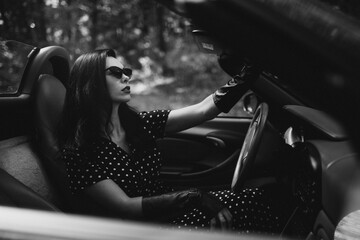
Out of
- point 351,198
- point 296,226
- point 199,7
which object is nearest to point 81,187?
point 296,226

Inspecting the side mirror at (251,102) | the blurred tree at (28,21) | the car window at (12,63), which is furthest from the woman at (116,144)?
the blurred tree at (28,21)

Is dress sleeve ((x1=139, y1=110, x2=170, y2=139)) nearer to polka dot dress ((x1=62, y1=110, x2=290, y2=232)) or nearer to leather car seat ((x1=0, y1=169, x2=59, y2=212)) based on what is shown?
polka dot dress ((x1=62, y1=110, x2=290, y2=232))

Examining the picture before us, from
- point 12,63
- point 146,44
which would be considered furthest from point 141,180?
point 146,44

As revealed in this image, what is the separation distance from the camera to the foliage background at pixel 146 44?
7.45m

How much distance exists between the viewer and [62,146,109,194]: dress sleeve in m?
1.89

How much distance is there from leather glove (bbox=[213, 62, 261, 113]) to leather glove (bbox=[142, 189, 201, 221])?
52 centimetres

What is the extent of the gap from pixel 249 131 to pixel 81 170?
752mm

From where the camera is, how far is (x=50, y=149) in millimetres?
2025

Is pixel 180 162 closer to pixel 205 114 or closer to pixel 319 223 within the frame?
pixel 205 114

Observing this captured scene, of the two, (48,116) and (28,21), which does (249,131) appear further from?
(28,21)

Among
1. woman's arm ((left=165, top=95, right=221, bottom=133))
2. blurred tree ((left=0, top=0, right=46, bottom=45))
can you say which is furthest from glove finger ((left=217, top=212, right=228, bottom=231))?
blurred tree ((left=0, top=0, right=46, bottom=45))

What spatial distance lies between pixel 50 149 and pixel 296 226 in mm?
1080

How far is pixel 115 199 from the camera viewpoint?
1.82 m

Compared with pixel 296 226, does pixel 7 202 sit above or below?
above
